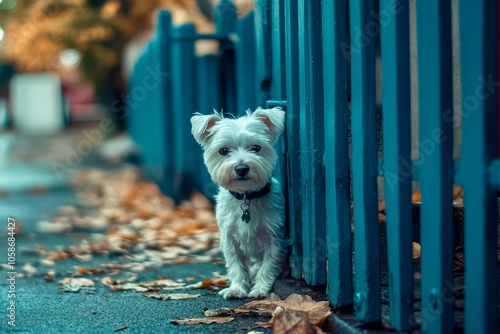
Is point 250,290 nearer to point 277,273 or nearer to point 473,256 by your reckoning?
point 277,273

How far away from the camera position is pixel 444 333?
2.74 metres

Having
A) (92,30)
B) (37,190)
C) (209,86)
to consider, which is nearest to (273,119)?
(209,86)

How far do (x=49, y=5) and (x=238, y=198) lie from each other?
535 inches

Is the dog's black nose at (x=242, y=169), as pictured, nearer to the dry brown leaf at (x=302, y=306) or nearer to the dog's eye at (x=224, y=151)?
the dog's eye at (x=224, y=151)

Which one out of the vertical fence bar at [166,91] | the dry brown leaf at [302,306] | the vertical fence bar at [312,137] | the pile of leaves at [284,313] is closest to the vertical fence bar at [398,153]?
the pile of leaves at [284,313]

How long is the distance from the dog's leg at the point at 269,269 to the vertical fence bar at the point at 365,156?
3.24 ft

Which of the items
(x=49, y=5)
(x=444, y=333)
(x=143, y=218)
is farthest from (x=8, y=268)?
(x=49, y=5)

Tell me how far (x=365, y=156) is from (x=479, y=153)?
0.70 metres

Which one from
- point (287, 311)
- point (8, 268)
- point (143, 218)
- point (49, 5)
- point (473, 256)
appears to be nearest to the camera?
point (473, 256)

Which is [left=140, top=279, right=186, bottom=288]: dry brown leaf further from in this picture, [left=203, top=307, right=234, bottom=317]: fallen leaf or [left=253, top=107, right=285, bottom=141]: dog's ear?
[left=253, top=107, right=285, bottom=141]: dog's ear

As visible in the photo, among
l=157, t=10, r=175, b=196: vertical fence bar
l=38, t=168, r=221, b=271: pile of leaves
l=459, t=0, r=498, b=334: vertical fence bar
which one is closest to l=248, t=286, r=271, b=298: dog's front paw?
l=38, t=168, r=221, b=271: pile of leaves

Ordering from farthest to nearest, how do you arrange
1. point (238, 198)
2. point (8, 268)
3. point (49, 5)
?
1. point (49, 5)
2. point (8, 268)
3. point (238, 198)

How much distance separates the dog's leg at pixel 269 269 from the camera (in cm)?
412

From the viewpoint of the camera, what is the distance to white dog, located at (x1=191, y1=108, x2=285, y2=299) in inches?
152
